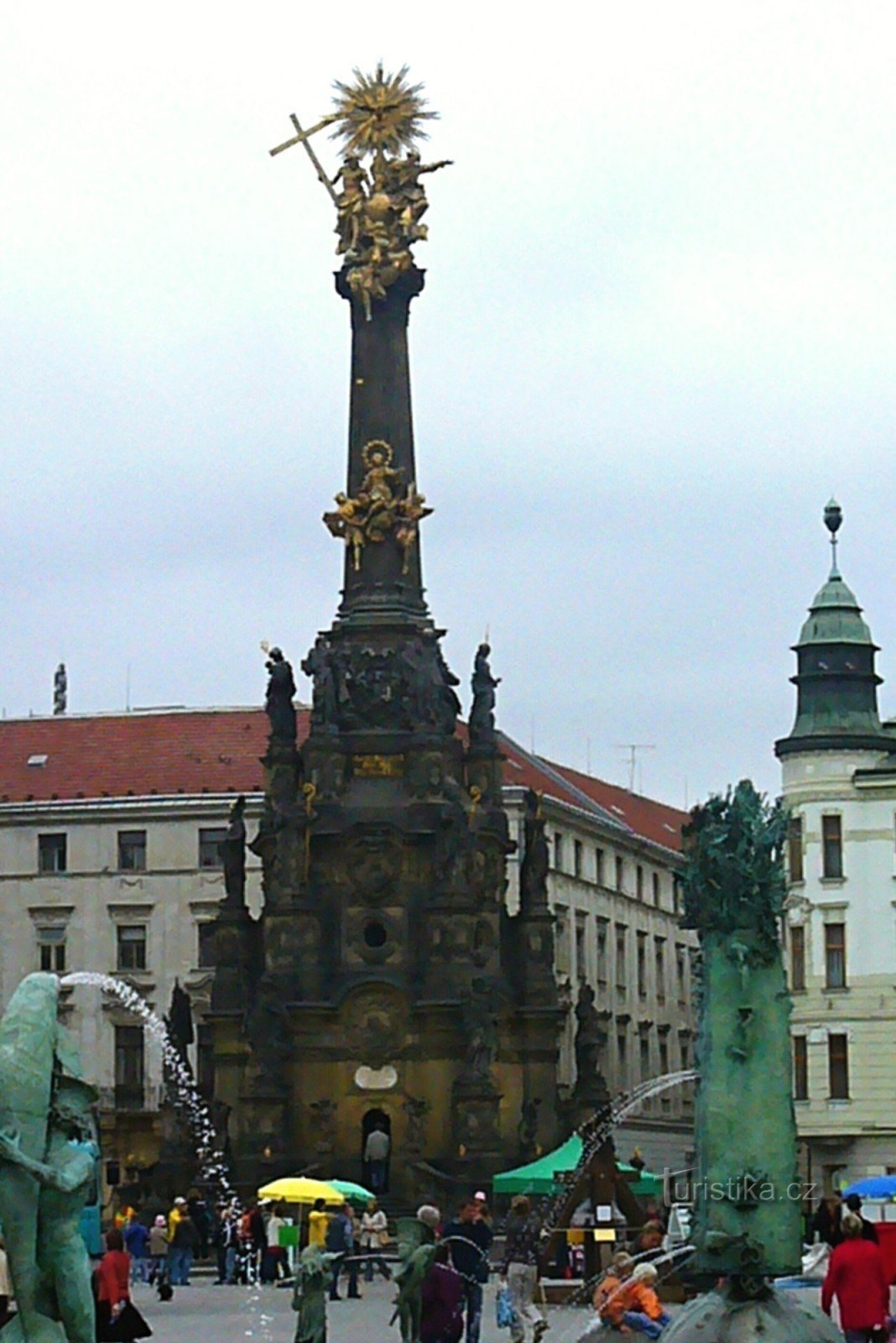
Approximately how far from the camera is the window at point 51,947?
9469 cm

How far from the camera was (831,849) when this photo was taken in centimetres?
7894

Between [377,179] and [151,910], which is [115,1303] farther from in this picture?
[151,910]

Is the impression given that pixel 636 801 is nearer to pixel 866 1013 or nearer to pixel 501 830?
pixel 866 1013

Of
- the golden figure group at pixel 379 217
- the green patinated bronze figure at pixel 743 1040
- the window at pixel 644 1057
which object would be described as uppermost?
the golden figure group at pixel 379 217

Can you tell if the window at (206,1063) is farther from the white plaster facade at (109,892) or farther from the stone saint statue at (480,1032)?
the white plaster facade at (109,892)

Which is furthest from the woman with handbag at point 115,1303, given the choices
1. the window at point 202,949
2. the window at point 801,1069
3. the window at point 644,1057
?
the window at point 644,1057

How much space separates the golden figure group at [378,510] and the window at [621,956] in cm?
3918

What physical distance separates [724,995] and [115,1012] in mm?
71874

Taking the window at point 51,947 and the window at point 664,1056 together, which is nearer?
the window at point 51,947

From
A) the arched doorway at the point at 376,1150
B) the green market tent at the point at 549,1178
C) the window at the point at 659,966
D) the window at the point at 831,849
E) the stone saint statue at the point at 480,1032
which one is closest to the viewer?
the green market tent at the point at 549,1178

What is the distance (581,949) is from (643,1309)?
247ft

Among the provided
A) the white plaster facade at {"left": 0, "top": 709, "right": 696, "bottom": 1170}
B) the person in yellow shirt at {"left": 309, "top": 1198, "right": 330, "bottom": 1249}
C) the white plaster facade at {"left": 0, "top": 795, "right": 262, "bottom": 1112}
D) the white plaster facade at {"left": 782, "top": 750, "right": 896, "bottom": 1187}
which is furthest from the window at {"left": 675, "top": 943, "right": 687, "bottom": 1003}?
the person in yellow shirt at {"left": 309, "top": 1198, "right": 330, "bottom": 1249}

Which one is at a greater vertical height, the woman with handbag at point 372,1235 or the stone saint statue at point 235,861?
the stone saint statue at point 235,861

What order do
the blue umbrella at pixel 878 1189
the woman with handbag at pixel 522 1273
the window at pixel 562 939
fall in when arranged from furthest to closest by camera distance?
1. the window at pixel 562 939
2. the blue umbrella at pixel 878 1189
3. the woman with handbag at pixel 522 1273
